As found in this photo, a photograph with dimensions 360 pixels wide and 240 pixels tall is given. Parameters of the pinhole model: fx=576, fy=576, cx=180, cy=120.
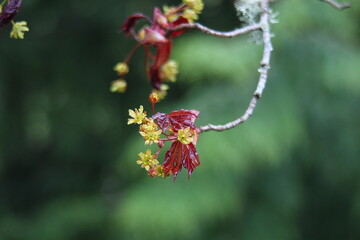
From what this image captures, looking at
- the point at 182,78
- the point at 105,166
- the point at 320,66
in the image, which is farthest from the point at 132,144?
the point at 105,166

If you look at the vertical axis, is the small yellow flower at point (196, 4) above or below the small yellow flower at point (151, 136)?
above

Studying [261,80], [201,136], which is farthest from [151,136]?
[201,136]

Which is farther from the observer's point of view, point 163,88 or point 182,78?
point 182,78

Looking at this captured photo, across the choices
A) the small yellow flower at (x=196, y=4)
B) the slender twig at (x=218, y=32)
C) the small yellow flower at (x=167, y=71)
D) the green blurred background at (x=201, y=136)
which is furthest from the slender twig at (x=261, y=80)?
the green blurred background at (x=201, y=136)

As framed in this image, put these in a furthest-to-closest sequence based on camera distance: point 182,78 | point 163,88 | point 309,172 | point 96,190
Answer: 1. point 96,190
2. point 309,172
3. point 182,78
4. point 163,88

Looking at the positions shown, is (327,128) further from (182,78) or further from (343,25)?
(182,78)

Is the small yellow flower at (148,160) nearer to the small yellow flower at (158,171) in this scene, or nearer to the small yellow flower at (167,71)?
the small yellow flower at (158,171)
